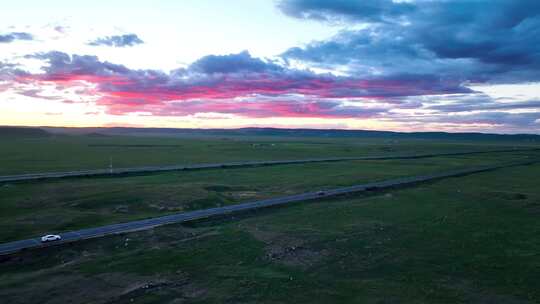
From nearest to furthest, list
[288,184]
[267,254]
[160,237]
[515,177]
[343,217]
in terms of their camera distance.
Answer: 1. [267,254]
2. [160,237]
3. [343,217]
4. [288,184]
5. [515,177]

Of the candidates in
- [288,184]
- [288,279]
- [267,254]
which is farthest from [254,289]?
[288,184]

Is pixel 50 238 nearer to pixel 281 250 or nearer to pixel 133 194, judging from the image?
pixel 281 250

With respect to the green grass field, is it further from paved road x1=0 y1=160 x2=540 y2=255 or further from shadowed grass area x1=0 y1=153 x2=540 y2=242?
paved road x1=0 y1=160 x2=540 y2=255

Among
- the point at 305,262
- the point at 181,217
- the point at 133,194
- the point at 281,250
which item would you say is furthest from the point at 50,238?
the point at 133,194

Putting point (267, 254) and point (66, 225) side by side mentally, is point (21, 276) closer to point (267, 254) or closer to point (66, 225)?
point (66, 225)

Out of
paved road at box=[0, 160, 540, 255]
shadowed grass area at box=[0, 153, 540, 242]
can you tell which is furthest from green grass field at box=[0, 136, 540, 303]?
paved road at box=[0, 160, 540, 255]

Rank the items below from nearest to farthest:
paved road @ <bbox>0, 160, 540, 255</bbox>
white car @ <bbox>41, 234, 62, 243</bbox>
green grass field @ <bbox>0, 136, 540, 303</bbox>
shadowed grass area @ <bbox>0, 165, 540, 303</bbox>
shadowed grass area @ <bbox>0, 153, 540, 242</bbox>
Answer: shadowed grass area @ <bbox>0, 165, 540, 303</bbox> → green grass field @ <bbox>0, 136, 540, 303</bbox> → paved road @ <bbox>0, 160, 540, 255</bbox> → white car @ <bbox>41, 234, 62, 243</bbox> → shadowed grass area @ <bbox>0, 153, 540, 242</bbox>
